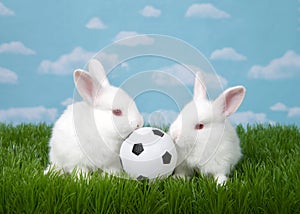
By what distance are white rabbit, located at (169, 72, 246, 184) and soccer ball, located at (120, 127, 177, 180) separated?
6.8 inches

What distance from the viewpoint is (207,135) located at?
4.24 m

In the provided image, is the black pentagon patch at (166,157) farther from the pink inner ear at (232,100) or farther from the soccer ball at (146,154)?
the pink inner ear at (232,100)

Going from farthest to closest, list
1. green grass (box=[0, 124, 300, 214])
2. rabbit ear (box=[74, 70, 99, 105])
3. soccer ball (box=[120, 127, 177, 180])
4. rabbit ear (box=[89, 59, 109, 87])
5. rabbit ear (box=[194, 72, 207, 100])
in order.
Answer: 1. rabbit ear (box=[194, 72, 207, 100])
2. rabbit ear (box=[89, 59, 109, 87])
3. rabbit ear (box=[74, 70, 99, 105])
4. soccer ball (box=[120, 127, 177, 180])
5. green grass (box=[0, 124, 300, 214])

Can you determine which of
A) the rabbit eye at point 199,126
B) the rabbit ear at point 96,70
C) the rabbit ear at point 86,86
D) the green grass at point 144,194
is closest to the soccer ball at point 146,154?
the green grass at point 144,194

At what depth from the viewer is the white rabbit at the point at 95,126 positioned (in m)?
4.09

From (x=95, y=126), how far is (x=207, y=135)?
2.82 ft

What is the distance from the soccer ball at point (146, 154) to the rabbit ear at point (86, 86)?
46 cm

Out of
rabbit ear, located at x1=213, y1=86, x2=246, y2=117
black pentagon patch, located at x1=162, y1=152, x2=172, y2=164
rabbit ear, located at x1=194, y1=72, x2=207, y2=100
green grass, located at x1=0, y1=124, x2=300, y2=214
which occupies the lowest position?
green grass, located at x1=0, y1=124, x2=300, y2=214

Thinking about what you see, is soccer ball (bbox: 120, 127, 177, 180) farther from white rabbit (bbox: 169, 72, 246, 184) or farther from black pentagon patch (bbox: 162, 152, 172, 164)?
white rabbit (bbox: 169, 72, 246, 184)

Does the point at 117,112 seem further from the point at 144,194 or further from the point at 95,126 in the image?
the point at 144,194

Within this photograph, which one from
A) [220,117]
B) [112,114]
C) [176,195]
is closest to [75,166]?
[112,114]

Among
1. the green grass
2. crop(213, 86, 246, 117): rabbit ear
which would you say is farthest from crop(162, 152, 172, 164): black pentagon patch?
crop(213, 86, 246, 117): rabbit ear

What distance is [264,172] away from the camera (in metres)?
4.29

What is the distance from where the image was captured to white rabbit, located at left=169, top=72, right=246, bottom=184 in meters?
4.21
